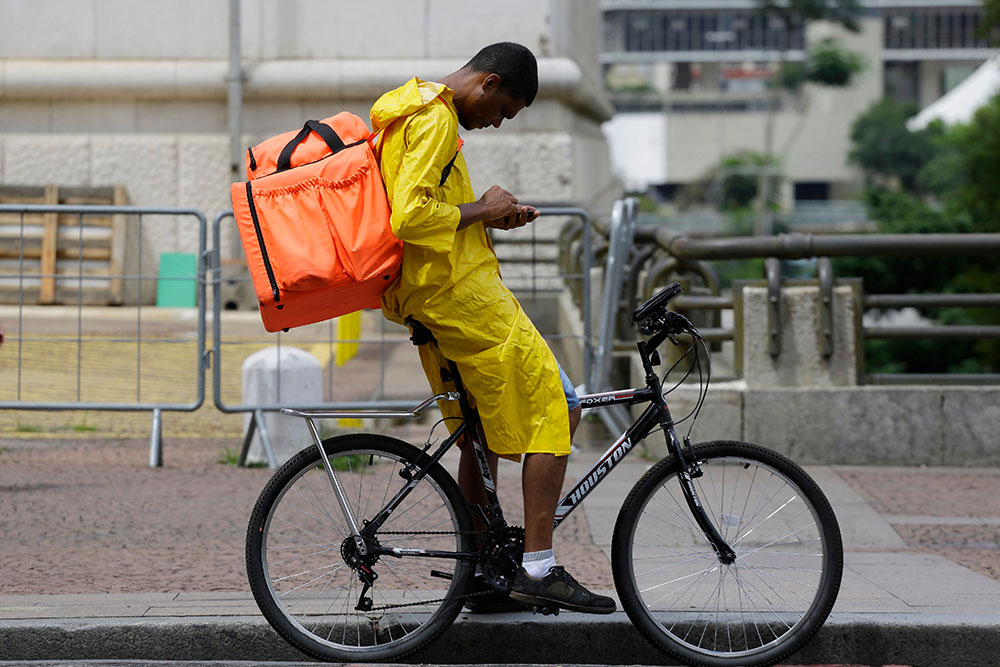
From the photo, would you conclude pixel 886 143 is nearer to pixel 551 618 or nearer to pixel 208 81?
pixel 208 81

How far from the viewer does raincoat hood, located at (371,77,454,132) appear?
3947mm

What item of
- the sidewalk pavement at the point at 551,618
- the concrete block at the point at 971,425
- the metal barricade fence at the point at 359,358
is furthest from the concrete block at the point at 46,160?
the concrete block at the point at 971,425

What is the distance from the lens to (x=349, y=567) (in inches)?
168

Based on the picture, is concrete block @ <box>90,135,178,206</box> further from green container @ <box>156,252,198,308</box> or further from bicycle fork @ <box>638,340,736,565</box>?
bicycle fork @ <box>638,340,736,565</box>

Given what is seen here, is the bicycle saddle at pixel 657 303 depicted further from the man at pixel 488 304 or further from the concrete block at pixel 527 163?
the concrete block at pixel 527 163

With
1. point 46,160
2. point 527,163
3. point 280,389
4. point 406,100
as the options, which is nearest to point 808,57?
point 527,163

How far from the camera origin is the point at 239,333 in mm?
9188

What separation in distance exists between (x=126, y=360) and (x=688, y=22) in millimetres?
138513

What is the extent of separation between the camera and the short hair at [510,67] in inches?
161

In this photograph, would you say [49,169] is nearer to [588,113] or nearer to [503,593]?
[588,113]

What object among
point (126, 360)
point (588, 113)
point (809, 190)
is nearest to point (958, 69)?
point (809, 190)

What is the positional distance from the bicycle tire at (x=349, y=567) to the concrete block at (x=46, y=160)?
35.0 ft

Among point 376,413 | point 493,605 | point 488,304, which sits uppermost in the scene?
point 488,304

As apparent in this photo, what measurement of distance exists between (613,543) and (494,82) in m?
1.48
